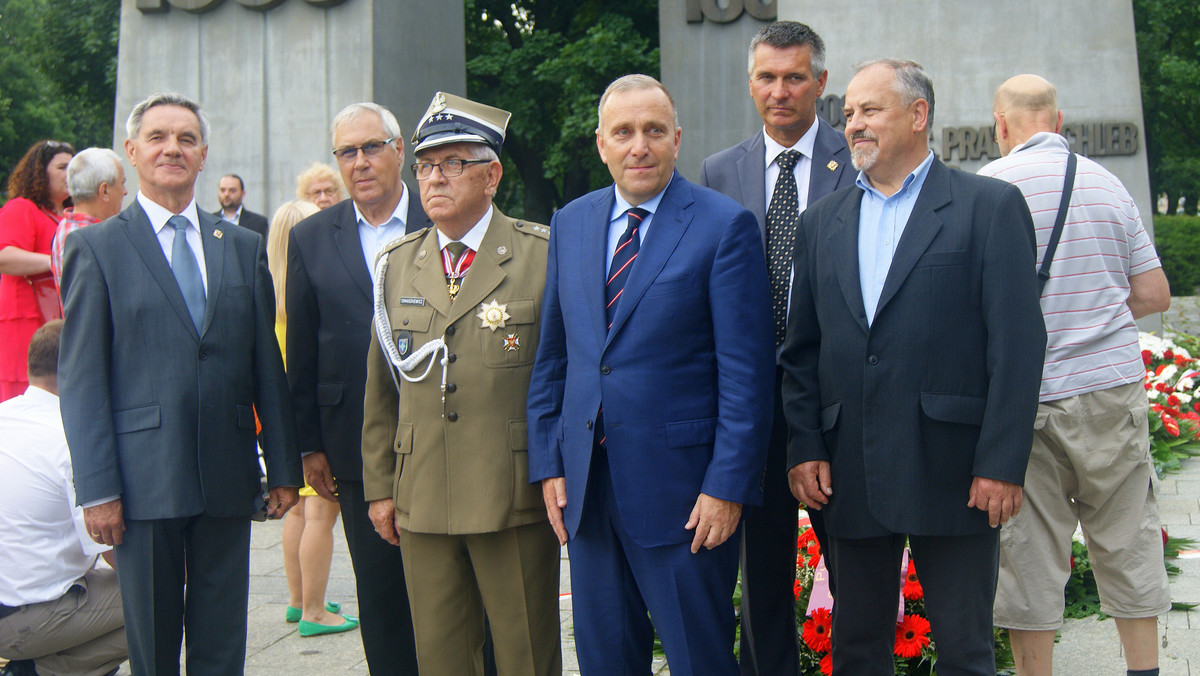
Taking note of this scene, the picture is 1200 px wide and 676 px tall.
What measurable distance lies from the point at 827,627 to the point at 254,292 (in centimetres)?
249

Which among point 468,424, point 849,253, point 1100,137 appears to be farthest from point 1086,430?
point 1100,137

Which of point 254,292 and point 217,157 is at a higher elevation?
point 217,157

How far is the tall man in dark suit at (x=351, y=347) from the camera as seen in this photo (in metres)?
3.86

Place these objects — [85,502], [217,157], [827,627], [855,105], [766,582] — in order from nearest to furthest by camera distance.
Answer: [855,105], [85,502], [766,582], [827,627], [217,157]

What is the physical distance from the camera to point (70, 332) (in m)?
3.48

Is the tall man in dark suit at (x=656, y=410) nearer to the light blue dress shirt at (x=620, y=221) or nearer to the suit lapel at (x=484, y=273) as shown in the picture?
the light blue dress shirt at (x=620, y=221)

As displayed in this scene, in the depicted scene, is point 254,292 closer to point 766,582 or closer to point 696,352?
point 696,352

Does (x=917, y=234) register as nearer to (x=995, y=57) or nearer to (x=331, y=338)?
(x=331, y=338)

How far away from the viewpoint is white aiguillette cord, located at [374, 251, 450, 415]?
337 cm

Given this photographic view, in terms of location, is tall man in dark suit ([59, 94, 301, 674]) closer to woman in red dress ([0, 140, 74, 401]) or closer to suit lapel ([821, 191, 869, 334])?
suit lapel ([821, 191, 869, 334])

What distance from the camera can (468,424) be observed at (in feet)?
11.0

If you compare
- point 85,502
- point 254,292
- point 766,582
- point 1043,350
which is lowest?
point 766,582

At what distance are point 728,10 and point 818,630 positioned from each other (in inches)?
346

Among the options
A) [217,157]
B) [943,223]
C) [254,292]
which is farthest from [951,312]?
[217,157]
